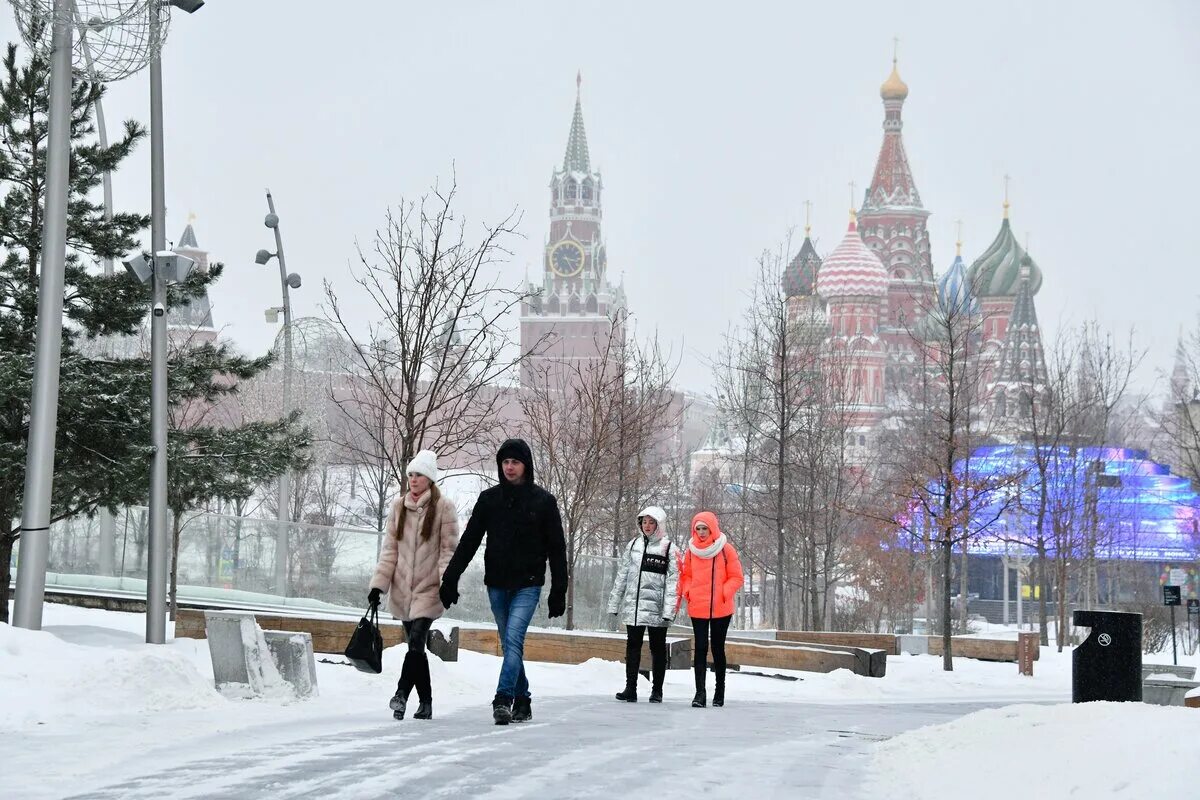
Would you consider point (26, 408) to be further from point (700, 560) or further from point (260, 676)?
point (700, 560)

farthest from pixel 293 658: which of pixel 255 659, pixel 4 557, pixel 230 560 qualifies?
pixel 230 560

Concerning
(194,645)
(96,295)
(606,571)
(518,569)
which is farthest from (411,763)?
(606,571)

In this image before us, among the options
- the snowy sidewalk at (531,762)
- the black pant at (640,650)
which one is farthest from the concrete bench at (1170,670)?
the snowy sidewalk at (531,762)

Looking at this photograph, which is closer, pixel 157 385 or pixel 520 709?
pixel 520 709

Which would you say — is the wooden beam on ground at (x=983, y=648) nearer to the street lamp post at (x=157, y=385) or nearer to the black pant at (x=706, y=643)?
the black pant at (x=706, y=643)

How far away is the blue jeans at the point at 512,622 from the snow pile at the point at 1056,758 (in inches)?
91.7

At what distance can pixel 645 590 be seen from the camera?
46.6ft

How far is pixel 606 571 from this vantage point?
102 feet

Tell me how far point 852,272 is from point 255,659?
15933cm

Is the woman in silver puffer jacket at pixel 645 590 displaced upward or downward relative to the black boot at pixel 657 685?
upward

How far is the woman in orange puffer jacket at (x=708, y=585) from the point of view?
1400 centimetres

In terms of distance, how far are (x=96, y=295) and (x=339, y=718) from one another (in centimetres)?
782

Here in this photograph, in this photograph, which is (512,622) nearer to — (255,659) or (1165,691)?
(255,659)

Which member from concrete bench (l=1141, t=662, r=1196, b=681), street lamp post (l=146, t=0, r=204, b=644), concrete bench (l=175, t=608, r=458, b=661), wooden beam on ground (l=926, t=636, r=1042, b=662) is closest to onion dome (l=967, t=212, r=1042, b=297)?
wooden beam on ground (l=926, t=636, r=1042, b=662)
